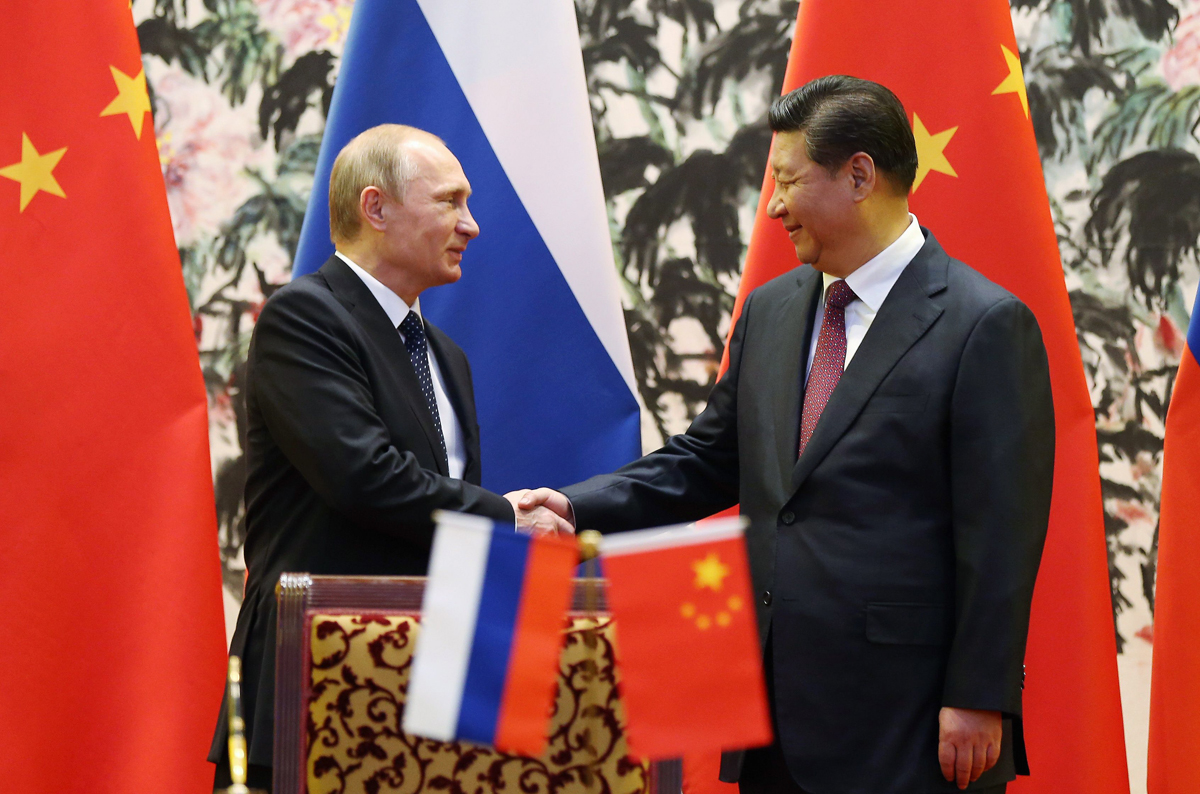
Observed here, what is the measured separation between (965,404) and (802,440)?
267 millimetres

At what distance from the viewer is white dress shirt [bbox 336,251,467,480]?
2045 millimetres

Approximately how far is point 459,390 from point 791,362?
64 cm

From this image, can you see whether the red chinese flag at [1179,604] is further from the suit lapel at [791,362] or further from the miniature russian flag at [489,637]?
the miniature russian flag at [489,637]

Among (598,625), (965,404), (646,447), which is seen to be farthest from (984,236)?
(598,625)

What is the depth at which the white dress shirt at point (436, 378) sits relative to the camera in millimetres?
2045

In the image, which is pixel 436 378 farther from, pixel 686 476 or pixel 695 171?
pixel 695 171

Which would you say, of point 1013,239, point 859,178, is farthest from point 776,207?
point 1013,239

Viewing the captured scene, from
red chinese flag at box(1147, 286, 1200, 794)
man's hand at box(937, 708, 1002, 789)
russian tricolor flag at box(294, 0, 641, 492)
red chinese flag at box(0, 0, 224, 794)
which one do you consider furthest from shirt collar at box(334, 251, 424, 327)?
red chinese flag at box(1147, 286, 1200, 794)

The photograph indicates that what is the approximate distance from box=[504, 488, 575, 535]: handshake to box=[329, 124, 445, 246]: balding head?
593 mm

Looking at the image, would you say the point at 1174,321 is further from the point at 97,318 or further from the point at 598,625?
the point at 97,318

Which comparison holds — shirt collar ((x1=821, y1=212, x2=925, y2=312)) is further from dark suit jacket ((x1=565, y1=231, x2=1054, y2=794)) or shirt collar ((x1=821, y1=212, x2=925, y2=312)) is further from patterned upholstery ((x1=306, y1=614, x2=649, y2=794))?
patterned upholstery ((x1=306, y1=614, x2=649, y2=794))

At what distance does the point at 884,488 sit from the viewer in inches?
68.1

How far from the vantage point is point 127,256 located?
2311 millimetres

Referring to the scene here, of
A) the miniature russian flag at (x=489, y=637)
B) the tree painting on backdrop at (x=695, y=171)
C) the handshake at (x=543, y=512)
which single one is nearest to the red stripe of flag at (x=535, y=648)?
the miniature russian flag at (x=489, y=637)
